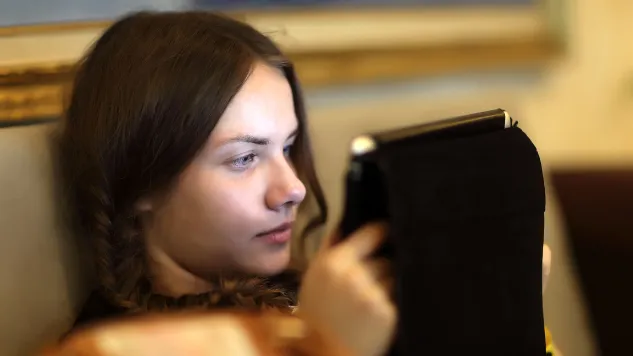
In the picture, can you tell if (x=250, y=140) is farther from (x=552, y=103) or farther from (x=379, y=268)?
(x=552, y=103)

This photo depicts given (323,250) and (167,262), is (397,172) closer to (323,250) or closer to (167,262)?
(323,250)

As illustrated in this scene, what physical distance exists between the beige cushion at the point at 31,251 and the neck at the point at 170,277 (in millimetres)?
102

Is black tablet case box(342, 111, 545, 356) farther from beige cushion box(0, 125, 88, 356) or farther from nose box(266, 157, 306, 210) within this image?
beige cushion box(0, 125, 88, 356)

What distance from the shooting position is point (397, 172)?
568mm

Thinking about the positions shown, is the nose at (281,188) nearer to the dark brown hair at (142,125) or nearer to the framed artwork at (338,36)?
the dark brown hair at (142,125)

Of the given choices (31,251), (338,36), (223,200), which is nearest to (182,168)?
(223,200)

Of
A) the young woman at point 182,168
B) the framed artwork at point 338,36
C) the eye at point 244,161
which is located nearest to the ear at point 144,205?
the young woman at point 182,168

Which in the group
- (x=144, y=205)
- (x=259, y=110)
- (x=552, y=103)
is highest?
(x=259, y=110)

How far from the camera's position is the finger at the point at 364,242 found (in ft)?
1.93

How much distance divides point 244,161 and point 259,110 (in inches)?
2.4

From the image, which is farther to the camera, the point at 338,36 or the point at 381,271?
the point at 338,36

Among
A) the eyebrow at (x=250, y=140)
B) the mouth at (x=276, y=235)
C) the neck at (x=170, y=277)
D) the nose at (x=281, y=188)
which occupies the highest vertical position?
the eyebrow at (x=250, y=140)

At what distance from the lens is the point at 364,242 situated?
0.59 metres

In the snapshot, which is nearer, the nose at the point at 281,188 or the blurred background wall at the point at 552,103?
the nose at the point at 281,188
